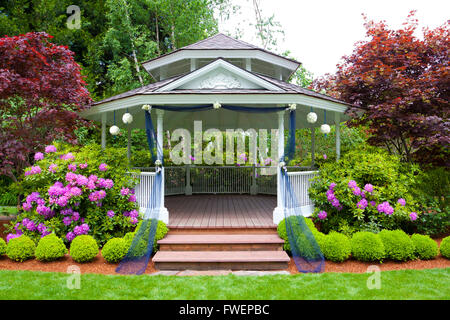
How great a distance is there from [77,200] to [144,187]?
1.42 metres

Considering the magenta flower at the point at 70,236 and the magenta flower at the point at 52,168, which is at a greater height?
the magenta flower at the point at 52,168

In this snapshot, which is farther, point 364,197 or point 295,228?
point 364,197

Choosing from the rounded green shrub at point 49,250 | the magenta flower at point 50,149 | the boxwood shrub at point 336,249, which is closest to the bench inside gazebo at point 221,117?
the boxwood shrub at point 336,249

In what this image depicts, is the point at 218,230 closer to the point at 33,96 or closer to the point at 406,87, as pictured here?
the point at 33,96

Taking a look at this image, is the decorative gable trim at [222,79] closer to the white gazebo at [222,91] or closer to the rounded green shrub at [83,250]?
the white gazebo at [222,91]

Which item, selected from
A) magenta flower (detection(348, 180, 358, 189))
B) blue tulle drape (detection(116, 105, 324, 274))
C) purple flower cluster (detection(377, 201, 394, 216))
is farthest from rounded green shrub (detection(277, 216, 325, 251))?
purple flower cluster (detection(377, 201, 394, 216))

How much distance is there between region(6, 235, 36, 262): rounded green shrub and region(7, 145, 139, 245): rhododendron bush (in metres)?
0.41

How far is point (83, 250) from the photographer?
17.9ft

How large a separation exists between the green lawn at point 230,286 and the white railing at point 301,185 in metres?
2.31

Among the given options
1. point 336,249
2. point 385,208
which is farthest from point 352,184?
point 336,249

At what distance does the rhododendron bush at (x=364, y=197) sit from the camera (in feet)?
21.2

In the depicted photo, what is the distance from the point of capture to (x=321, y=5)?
1108 inches

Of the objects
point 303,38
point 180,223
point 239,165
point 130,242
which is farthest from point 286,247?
point 303,38

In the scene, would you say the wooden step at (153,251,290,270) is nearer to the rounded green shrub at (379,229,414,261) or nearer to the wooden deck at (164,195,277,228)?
the wooden deck at (164,195,277,228)
